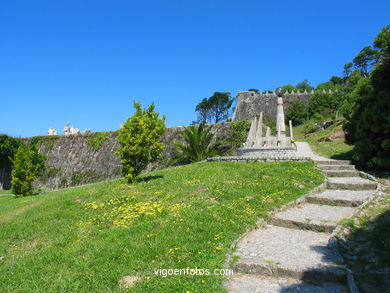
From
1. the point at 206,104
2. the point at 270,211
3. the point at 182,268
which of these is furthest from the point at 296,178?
the point at 206,104

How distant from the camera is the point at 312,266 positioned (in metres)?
4.05

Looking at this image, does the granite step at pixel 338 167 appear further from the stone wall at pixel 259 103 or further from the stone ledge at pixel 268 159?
the stone wall at pixel 259 103

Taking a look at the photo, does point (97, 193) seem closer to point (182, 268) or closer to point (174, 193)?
point (174, 193)

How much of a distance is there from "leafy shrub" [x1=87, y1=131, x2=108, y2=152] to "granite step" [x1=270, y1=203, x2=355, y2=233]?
21.1 metres

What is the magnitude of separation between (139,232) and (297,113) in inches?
1319

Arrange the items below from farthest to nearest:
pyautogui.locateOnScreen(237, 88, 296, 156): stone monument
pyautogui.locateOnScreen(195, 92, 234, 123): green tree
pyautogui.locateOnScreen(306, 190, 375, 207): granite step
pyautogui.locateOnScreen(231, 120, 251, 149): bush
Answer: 1. pyautogui.locateOnScreen(195, 92, 234, 123): green tree
2. pyautogui.locateOnScreen(231, 120, 251, 149): bush
3. pyautogui.locateOnScreen(237, 88, 296, 156): stone monument
4. pyautogui.locateOnScreen(306, 190, 375, 207): granite step

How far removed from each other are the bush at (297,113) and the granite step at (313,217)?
99.1 ft

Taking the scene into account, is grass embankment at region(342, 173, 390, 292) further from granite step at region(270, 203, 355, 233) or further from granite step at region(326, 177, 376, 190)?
granite step at region(326, 177, 376, 190)

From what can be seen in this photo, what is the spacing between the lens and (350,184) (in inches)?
326

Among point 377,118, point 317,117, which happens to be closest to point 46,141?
point 377,118

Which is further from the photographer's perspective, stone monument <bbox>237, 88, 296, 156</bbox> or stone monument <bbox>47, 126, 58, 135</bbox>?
stone monument <bbox>47, 126, 58, 135</bbox>

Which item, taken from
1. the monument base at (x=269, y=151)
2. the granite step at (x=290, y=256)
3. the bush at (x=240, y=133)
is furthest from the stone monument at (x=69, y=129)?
the granite step at (x=290, y=256)

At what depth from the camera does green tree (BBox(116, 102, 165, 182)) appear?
34.2ft

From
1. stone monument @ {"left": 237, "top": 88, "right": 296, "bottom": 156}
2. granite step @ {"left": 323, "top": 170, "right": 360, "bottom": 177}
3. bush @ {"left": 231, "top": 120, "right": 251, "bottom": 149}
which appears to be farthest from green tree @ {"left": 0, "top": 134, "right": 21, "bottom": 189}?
granite step @ {"left": 323, "top": 170, "right": 360, "bottom": 177}
